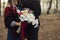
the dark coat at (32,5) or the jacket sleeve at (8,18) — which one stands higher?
the dark coat at (32,5)

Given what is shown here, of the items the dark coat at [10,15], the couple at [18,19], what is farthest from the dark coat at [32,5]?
the dark coat at [10,15]

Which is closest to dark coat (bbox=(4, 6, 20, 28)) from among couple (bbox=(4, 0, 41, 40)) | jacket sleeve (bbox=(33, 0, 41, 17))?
couple (bbox=(4, 0, 41, 40))

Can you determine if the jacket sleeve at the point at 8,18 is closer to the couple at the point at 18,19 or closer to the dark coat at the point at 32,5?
the couple at the point at 18,19

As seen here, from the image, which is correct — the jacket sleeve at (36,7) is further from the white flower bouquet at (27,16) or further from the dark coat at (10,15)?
the dark coat at (10,15)

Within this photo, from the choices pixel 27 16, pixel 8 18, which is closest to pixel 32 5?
pixel 27 16

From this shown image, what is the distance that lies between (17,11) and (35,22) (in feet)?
1.30

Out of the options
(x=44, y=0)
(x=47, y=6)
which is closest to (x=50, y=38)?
(x=47, y=6)

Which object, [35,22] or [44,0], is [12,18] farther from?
[44,0]

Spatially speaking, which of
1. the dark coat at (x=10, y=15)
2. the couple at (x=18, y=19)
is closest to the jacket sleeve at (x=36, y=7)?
the couple at (x=18, y=19)

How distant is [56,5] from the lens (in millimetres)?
32281

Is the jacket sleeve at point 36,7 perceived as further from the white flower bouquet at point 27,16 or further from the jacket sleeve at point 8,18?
the jacket sleeve at point 8,18

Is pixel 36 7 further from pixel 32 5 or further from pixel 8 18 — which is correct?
pixel 8 18

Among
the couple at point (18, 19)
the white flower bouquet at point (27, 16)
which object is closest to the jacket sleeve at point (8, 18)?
the couple at point (18, 19)

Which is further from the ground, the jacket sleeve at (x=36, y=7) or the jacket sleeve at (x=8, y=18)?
the jacket sleeve at (x=36, y=7)
